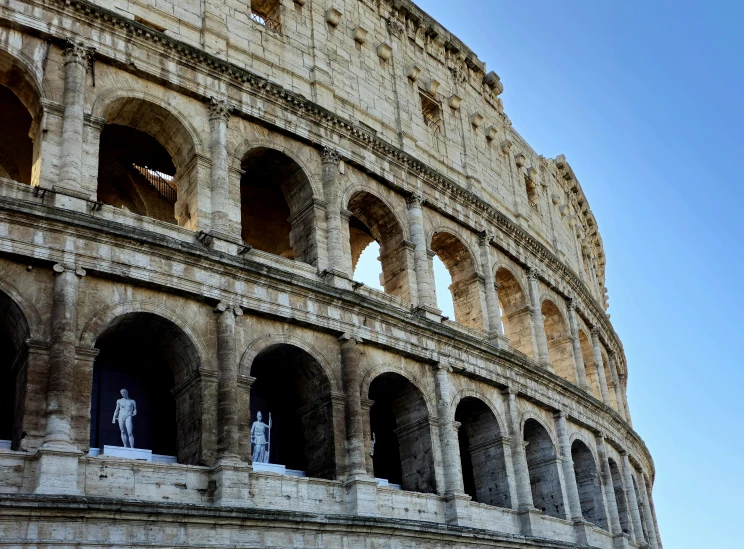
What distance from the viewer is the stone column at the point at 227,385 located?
1545 cm

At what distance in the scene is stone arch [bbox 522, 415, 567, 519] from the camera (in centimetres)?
2308

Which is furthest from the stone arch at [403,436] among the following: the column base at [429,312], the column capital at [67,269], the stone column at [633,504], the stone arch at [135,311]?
the stone column at [633,504]

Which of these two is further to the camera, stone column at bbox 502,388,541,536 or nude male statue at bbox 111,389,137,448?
stone column at bbox 502,388,541,536

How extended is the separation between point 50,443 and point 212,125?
7598 millimetres

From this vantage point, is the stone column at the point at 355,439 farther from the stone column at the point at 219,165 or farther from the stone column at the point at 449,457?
the stone column at the point at 219,165

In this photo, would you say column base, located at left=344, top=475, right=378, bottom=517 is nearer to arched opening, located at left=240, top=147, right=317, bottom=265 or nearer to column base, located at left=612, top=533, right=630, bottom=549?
arched opening, located at left=240, top=147, right=317, bottom=265

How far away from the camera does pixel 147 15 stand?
1855 cm

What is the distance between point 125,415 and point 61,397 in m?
1.99

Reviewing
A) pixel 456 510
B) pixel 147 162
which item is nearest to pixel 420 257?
pixel 456 510

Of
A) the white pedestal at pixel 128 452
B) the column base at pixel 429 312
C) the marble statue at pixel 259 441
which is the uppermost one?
the column base at pixel 429 312

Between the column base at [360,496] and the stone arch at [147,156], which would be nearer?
the column base at [360,496]

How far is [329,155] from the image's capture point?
2039cm

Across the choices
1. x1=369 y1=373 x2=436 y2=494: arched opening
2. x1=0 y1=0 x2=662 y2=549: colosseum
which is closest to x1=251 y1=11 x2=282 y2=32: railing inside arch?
x1=0 y1=0 x2=662 y2=549: colosseum

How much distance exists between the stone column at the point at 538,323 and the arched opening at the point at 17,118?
14.0 meters
